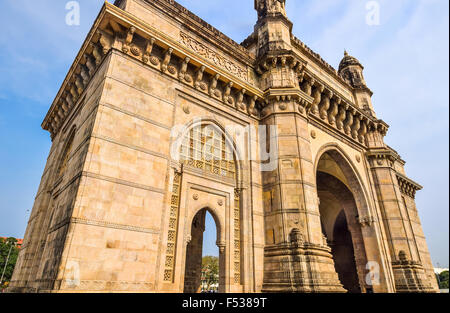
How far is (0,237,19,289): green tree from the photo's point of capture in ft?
133

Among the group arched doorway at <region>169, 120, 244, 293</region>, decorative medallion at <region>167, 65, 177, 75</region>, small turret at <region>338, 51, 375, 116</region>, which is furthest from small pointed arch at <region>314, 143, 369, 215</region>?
decorative medallion at <region>167, 65, 177, 75</region>

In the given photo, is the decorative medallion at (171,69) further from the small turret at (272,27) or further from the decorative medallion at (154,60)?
the small turret at (272,27)

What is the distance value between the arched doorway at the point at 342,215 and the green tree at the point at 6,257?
152ft

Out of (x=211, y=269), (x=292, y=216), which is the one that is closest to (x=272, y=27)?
(x=292, y=216)

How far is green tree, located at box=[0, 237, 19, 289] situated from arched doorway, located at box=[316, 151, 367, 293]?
46.5 metres

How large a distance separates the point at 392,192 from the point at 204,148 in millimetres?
11886

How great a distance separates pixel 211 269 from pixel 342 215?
85.2ft

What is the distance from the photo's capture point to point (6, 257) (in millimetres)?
42281

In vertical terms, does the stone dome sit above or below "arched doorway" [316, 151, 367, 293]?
above

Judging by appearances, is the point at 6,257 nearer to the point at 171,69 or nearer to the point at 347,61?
the point at 171,69

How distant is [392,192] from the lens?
15156 mm

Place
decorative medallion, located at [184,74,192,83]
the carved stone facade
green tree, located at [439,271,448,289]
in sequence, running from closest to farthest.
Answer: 1. the carved stone facade
2. decorative medallion, located at [184,74,192,83]
3. green tree, located at [439,271,448,289]

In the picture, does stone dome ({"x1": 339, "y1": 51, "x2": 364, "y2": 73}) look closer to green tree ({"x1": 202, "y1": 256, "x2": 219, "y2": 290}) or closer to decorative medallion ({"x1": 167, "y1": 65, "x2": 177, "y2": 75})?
decorative medallion ({"x1": 167, "y1": 65, "x2": 177, "y2": 75})

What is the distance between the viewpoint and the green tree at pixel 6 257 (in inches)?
1601
